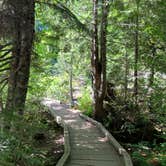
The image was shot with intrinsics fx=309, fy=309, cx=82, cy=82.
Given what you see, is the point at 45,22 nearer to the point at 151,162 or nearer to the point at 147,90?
the point at 147,90

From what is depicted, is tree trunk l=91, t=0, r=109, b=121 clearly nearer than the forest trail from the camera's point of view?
No

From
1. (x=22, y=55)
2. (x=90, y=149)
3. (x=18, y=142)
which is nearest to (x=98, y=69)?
(x=90, y=149)

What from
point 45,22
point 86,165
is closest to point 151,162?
point 86,165

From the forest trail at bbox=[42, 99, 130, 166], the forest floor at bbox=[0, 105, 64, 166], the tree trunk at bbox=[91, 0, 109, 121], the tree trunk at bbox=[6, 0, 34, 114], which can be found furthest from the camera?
the tree trunk at bbox=[91, 0, 109, 121]

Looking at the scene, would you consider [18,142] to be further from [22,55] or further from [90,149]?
[90,149]

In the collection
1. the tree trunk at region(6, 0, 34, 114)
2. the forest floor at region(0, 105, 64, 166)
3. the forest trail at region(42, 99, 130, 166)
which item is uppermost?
the tree trunk at region(6, 0, 34, 114)

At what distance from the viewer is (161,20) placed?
1059cm

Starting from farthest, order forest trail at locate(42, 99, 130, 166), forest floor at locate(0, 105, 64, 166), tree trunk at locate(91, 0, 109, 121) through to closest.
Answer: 1. tree trunk at locate(91, 0, 109, 121)
2. forest trail at locate(42, 99, 130, 166)
3. forest floor at locate(0, 105, 64, 166)

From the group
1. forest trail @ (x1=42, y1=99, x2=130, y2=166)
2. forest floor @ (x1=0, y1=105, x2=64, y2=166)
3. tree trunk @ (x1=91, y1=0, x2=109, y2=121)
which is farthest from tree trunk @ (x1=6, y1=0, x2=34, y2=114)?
tree trunk @ (x1=91, y1=0, x2=109, y2=121)

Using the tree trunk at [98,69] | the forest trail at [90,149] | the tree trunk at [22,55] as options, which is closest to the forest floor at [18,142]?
the forest trail at [90,149]

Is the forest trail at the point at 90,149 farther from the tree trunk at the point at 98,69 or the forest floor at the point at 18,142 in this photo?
the tree trunk at the point at 98,69

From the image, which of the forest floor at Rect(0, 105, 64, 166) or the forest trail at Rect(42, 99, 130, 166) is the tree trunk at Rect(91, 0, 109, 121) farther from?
the forest floor at Rect(0, 105, 64, 166)

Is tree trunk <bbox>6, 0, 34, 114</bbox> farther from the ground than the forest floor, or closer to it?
farther from the ground

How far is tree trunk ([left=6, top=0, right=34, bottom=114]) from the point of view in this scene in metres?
8.10
